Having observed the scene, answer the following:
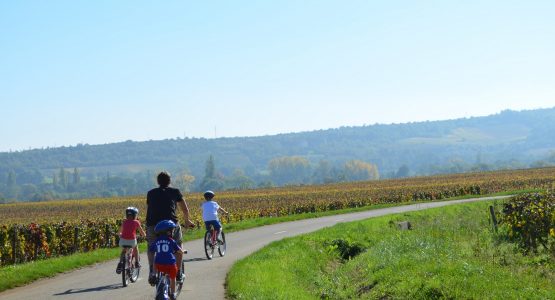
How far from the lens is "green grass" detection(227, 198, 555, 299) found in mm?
13961

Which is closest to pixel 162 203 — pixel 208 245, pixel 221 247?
pixel 208 245

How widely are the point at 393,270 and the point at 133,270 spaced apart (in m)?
5.95

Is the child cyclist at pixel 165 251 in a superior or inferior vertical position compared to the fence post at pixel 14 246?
superior

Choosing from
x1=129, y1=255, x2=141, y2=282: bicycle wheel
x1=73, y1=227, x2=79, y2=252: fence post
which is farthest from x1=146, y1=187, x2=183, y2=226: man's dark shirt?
x1=73, y1=227, x2=79, y2=252: fence post

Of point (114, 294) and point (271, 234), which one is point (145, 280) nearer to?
point (114, 294)

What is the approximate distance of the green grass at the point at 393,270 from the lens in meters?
14.0

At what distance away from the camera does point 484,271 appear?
15.3 metres

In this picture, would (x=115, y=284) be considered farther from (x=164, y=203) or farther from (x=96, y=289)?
(x=164, y=203)

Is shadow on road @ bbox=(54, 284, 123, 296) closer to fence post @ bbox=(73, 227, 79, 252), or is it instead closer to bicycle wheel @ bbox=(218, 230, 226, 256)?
bicycle wheel @ bbox=(218, 230, 226, 256)

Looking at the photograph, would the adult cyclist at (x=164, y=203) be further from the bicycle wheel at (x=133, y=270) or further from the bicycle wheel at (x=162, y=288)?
the bicycle wheel at (x=133, y=270)

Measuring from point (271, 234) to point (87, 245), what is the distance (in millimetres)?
7480

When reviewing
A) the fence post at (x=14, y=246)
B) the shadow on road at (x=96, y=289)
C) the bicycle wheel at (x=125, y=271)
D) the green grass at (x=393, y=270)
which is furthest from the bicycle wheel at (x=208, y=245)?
the fence post at (x=14, y=246)

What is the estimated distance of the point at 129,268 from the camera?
648 inches

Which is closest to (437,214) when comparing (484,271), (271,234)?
(271,234)
